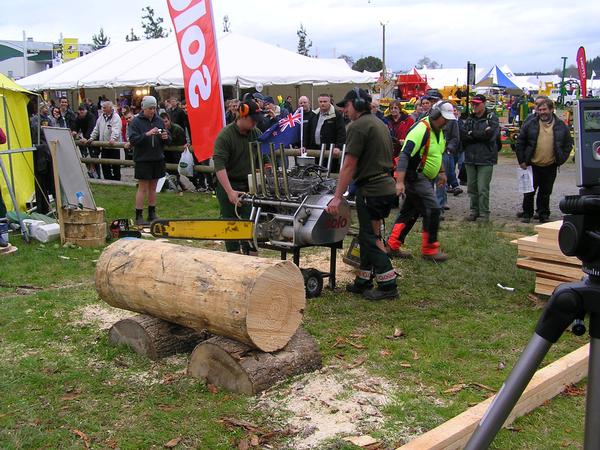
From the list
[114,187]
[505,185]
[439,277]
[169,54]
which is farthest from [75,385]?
[169,54]

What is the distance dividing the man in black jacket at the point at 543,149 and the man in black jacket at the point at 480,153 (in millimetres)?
454

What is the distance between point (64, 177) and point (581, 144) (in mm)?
7938

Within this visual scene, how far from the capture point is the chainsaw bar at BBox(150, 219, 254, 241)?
229 inches

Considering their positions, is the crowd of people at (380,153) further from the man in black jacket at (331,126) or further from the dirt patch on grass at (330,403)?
the dirt patch on grass at (330,403)

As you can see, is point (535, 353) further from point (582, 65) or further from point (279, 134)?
point (582, 65)

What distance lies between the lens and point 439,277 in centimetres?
698

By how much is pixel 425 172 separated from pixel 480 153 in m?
3.10

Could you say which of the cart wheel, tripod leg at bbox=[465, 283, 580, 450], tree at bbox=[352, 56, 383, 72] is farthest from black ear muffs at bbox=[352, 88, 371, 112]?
tree at bbox=[352, 56, 383, 72]

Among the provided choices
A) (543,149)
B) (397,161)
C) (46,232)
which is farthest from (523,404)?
(46,232)

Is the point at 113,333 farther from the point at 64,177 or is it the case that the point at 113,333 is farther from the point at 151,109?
the point at 151,109

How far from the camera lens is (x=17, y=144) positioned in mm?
10562

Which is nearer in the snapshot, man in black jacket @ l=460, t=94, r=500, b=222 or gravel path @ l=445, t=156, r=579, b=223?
man in black jacket @ l=460, t=94, r=500, b=222

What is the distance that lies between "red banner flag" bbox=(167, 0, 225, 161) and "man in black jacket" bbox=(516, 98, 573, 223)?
15.3 ft

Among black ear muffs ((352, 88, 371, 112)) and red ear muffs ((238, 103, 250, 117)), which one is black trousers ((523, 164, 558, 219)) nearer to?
black ear muffs ((352, 88, 371, 112))
